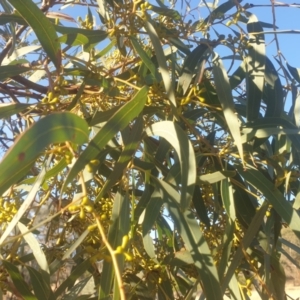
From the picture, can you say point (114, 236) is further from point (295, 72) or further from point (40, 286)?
point (295, 72)

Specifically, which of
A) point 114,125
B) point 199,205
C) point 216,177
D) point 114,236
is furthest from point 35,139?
point 199,205

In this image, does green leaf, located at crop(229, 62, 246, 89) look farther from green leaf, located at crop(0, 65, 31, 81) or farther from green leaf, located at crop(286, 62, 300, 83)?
green leaf, located at crop(0, 65, 31, 81)

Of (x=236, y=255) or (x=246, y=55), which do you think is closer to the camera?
(x=236, y=255)

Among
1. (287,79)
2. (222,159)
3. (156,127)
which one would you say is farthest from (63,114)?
(287,79)

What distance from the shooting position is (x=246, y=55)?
1.01 meters

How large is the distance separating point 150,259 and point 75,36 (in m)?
0.41

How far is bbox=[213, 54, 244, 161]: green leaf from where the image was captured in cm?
81

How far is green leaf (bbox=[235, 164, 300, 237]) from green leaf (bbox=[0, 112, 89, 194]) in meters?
0.38

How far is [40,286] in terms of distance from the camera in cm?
87

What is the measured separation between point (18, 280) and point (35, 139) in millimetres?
415

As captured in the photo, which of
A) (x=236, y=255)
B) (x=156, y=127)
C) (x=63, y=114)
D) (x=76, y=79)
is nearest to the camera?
(x=63, y=114)

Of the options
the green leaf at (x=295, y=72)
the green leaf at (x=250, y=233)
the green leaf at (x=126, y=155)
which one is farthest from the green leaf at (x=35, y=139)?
the green leaf at (x=295, y=72)

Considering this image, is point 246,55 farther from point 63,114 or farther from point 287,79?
point 63,114

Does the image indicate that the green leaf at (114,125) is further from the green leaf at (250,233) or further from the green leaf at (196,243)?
the green leaf at (250,233)
